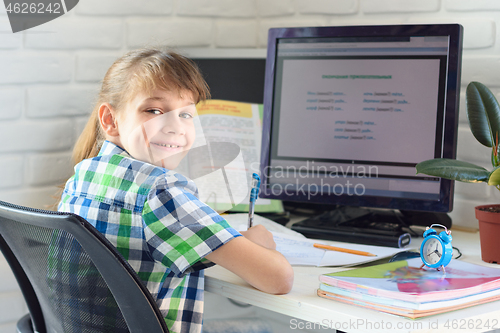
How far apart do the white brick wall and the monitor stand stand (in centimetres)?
17

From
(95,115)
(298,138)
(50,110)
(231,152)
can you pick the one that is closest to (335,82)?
(298,138)

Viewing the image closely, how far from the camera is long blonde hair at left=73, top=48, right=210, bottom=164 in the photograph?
0.84 metres

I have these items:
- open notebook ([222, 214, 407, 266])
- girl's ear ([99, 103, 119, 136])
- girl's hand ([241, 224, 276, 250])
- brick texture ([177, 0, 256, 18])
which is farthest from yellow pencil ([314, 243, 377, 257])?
brick texture ([177, 0, 256, 18])

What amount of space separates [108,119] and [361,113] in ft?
1.84

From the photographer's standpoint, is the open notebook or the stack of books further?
the open notebook

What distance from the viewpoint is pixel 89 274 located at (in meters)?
0.61

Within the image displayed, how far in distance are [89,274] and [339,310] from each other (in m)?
0.34

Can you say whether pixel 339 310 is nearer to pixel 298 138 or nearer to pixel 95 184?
pixel 95 184

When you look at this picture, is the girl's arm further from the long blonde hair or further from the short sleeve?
the long blonde hair

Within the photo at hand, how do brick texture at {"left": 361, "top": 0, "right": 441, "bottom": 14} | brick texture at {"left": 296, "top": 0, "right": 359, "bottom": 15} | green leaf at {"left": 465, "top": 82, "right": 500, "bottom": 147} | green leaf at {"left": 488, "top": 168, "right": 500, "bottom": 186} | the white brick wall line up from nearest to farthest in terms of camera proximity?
green leaf at {"left": 488, "top": 168, "right": 500, "bottom": 186} < green leaf at {"left": 465, "top": 82, "right": 500, "bottom": 147} < the white brick wall < brick texture at {"left": 361, "top": 0, "right": 441, "bottom": 14} < brick texture at {"left": 296, "top": 0, "right": 359, "bottom": 15}

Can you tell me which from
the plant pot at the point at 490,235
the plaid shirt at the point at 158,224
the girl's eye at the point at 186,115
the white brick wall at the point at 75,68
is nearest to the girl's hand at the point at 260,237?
the plaid shirt at the point at 158,224

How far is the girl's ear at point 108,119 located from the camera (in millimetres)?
874

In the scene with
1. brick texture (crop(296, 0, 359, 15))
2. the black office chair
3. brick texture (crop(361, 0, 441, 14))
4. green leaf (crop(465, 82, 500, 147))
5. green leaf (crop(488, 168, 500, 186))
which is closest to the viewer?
the black office chair

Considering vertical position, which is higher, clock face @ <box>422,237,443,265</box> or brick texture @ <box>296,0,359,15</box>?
brick texture @ <box>296,0,359,15</box>
